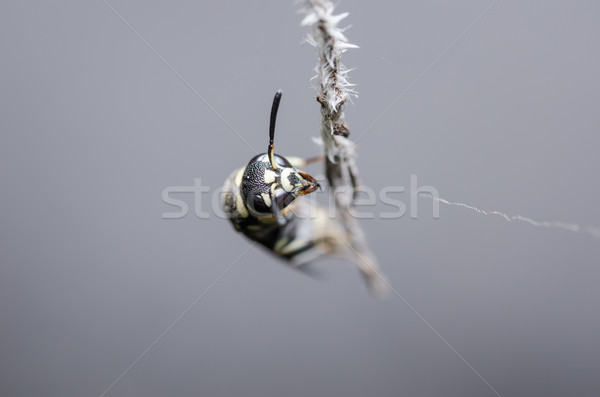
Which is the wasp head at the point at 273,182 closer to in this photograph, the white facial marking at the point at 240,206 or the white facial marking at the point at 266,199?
the white facial marking at the point at 266,199

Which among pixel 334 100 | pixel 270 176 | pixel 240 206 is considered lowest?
pixel 240 206

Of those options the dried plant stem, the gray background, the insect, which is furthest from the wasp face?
the gray background

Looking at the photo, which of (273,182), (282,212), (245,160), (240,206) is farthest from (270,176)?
(245,160)

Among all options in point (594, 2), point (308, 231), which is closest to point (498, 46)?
point (594, 2)

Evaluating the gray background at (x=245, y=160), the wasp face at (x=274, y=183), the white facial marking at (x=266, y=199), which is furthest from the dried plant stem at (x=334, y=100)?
the gray background at (x=245, y=160)

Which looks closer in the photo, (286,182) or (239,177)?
(286,182)

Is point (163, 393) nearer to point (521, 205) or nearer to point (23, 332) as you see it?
point (23, 332)

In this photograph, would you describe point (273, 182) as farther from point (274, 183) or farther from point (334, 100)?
point (334, 100)
